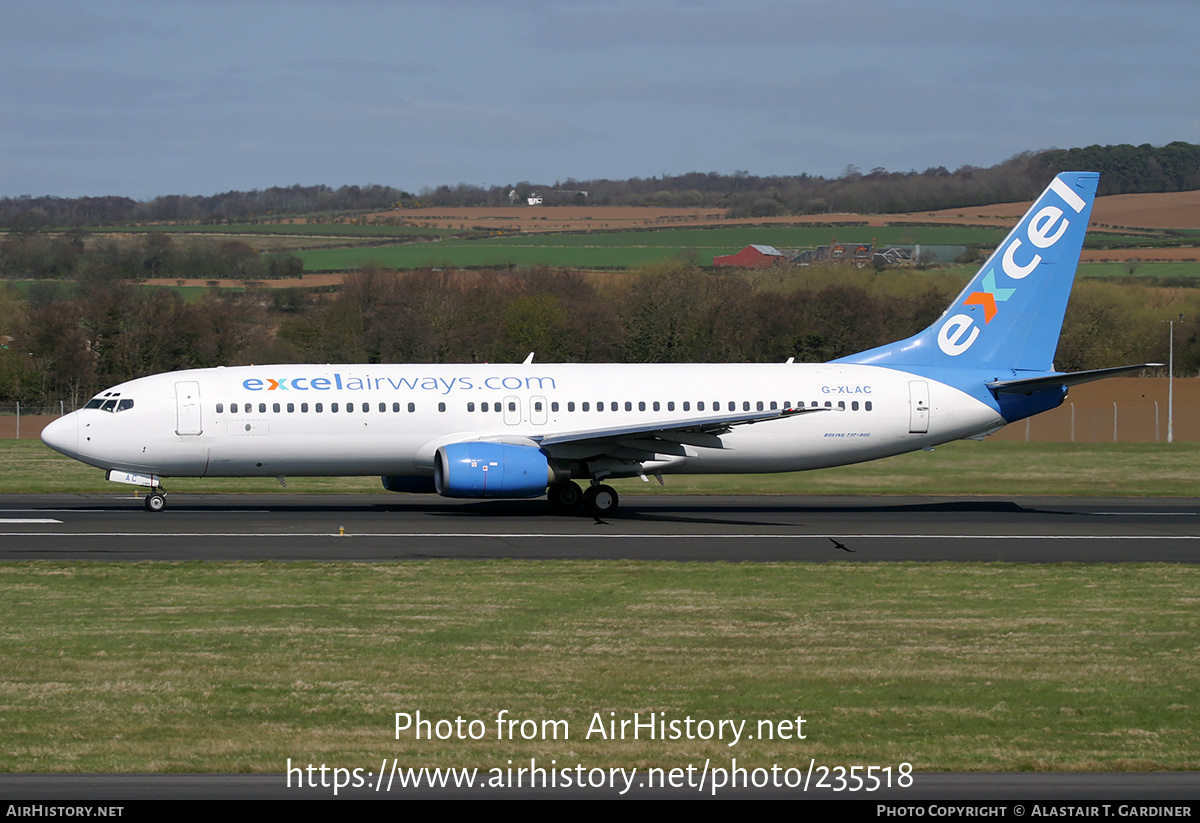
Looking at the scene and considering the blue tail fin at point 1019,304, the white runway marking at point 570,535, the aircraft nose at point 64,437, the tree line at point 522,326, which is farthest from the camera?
the tree line at point 522,326

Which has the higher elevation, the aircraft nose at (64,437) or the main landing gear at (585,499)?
the aircraft nose at (64,437)

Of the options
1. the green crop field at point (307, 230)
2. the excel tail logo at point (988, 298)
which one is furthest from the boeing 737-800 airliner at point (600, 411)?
the green crop field at point (307, 230)

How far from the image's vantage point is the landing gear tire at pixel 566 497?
102 feet

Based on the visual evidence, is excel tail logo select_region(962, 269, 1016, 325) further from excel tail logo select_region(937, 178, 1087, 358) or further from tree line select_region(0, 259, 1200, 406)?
tree line select_region(0, 259, 1200, 406)

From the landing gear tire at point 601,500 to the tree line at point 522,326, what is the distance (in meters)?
36.5

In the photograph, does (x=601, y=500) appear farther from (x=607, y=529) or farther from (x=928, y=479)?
(x=928, y=479)

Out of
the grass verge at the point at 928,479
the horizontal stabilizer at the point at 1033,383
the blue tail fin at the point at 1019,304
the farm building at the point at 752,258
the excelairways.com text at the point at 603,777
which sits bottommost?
the grass verge at the point at 928,479

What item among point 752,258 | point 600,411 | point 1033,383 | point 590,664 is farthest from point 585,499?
point 752,258

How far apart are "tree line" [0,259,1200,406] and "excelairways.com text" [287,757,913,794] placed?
56.7m

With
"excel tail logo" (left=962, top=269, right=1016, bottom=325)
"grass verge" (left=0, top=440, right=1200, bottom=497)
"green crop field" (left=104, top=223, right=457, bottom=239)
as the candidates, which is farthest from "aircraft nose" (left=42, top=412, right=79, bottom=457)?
"green crop field" (left=104, top=223, right=457, bottom=239)

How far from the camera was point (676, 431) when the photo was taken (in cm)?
2972

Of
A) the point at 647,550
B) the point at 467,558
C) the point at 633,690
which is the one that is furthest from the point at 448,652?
the point at 647,550

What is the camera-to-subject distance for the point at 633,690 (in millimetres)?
12516

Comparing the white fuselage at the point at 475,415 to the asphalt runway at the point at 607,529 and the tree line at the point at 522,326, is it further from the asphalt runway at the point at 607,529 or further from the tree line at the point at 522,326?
the tree line at the point at 522,326
